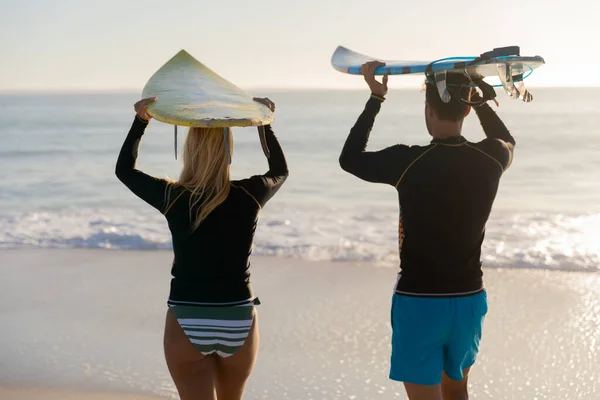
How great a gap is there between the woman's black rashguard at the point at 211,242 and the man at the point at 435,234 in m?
0.49

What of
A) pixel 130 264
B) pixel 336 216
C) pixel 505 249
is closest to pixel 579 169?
pixel 336 216

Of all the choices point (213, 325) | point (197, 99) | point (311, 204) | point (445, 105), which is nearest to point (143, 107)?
point (197, 99)

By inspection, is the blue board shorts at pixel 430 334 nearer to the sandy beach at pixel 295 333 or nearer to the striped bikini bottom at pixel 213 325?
the striped bikini bottom at pixel 213 325

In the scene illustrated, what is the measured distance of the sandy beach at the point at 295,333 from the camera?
5539 mm

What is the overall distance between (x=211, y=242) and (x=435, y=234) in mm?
927

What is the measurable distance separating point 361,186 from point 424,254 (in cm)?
1369

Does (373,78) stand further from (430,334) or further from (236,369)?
(236,369)

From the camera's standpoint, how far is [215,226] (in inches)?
132

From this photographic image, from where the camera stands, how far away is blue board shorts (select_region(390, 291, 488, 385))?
3348 millimetres

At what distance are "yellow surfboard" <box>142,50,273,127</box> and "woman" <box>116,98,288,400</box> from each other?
86 mm

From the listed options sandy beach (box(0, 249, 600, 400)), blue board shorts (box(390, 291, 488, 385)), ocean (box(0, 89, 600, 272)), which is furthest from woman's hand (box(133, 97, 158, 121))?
sandy beach (box(0, 249, 600, 400))

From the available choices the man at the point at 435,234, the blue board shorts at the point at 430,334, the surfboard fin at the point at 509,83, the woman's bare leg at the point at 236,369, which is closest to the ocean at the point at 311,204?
the woman's bare leg at the point at 236,369

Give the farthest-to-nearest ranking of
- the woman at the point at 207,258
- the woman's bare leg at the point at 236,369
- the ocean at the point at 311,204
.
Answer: the ocean at the point at 311,204 → the woman's bare leg at the point at 236,369 → the woman at the point at 207,258

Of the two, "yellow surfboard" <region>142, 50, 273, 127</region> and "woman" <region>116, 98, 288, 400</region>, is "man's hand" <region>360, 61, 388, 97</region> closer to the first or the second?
"yellow surfboard" <region>142, 50, 273, 127</region>
